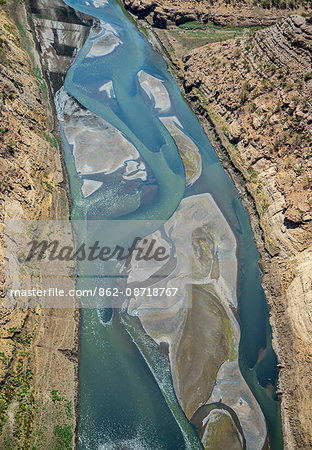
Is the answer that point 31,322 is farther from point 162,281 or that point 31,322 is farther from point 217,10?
point 217,10

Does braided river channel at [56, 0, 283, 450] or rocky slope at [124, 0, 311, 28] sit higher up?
rocky slope at [124, 0, 311, 28]

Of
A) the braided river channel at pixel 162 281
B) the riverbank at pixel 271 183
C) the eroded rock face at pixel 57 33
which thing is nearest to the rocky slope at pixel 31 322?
the braided river channel at pixel 162 281

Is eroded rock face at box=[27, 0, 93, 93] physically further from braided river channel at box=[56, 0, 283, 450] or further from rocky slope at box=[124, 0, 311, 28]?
rocky slope at box=[124, 0, 311, 28]

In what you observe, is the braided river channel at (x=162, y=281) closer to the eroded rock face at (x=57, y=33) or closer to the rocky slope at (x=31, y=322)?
the rocky slope at (x=31, y=322)

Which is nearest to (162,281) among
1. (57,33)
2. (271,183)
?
(271,183)

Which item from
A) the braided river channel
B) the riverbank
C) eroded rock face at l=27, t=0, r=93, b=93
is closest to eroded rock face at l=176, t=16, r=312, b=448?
the riverbank

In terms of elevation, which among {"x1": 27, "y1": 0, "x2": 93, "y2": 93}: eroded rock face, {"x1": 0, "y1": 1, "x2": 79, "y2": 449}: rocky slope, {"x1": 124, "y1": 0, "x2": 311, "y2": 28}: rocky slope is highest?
{"x1": 124, "y1": 0, "x2": 311, "y2": 28}: rocky slope

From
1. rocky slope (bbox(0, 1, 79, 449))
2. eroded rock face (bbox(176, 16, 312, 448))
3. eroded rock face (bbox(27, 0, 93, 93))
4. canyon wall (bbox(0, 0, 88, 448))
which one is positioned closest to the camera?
rocky slope (bbox(0, 1, 79, 449))

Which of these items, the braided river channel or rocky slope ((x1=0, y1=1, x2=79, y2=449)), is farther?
the braided river channel
